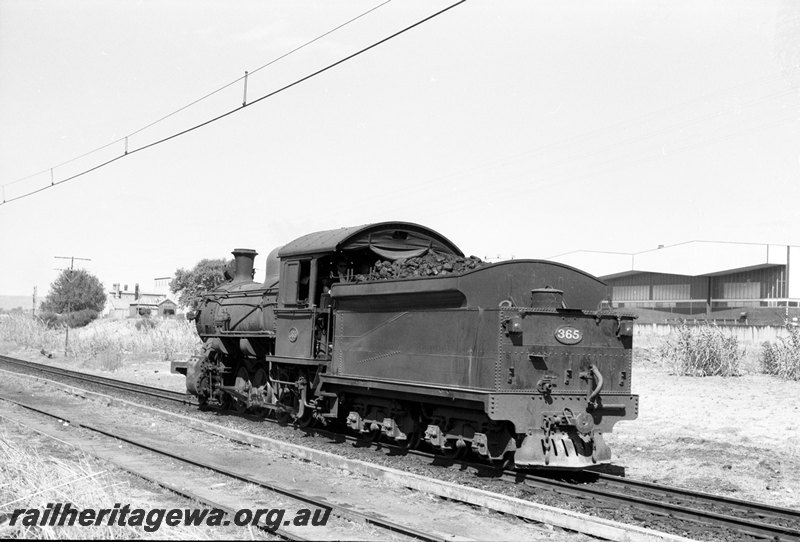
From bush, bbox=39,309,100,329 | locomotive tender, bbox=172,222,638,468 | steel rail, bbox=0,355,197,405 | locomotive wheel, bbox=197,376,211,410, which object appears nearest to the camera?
locomotive tender, bbox=172,222,638,468

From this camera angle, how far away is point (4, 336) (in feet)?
152

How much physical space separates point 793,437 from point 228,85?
40.6ft

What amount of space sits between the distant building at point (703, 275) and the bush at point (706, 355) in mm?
26741

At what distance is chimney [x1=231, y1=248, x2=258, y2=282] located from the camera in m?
18.6

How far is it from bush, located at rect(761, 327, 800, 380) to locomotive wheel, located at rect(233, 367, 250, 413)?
1744 centimetres

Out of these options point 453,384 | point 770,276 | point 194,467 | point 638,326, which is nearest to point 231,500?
point 194,467

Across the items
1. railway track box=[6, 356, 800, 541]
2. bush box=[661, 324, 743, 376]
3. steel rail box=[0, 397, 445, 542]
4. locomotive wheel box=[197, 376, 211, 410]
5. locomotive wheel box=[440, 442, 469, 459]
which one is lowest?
steel rail box=[0, 397, 445, 542]

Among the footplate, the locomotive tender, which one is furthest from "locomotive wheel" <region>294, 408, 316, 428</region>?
the footplate

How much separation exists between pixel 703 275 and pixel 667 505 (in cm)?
4861

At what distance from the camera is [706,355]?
83.1 feet

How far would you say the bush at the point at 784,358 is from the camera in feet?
80.0

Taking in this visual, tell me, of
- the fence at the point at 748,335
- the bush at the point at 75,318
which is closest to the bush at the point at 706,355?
the fence at the point at 748,335

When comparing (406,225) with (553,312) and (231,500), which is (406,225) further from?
(231,500)

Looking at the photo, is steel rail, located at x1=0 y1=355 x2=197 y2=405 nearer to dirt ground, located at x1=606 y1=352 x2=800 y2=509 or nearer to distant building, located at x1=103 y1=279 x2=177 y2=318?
dirt ground, located at x1=606 y1=352 x2=800 y2=509
